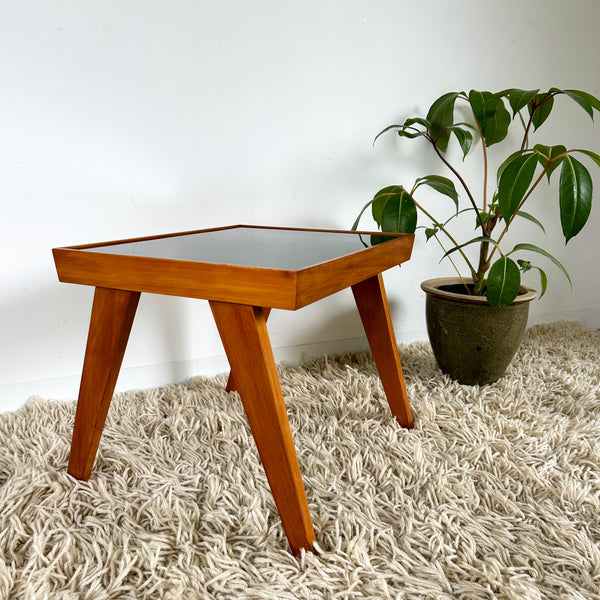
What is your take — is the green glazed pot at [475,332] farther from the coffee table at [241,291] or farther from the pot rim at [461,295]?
the coffee table at [241,291]

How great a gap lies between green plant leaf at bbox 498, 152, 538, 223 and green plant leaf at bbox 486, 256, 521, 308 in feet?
0.47

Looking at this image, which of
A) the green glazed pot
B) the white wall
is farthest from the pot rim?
the white wall

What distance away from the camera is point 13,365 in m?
1.06

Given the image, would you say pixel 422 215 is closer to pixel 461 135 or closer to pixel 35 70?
pixel 461 135

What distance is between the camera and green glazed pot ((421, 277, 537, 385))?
1.13 meters

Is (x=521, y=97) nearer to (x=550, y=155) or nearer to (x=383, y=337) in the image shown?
(x=550, y=155)

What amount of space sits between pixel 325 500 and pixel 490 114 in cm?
100

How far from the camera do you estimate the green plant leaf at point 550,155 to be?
3.12 ft

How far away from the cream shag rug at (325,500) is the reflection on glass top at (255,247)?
35cm

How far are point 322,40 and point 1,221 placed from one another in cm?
84

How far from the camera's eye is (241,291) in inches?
23.1

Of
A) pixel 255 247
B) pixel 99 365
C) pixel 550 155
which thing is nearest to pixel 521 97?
pixel 550 155

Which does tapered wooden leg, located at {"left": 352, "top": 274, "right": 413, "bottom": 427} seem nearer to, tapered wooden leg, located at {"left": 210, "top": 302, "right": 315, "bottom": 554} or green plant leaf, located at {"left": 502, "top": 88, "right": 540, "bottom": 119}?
tapered wooden leg, located at {"left": 210, "top": 302, "right": 315, "bottom": 554}

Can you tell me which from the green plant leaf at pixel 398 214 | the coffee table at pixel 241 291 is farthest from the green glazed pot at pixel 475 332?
the coffee table at pixel 241 291
